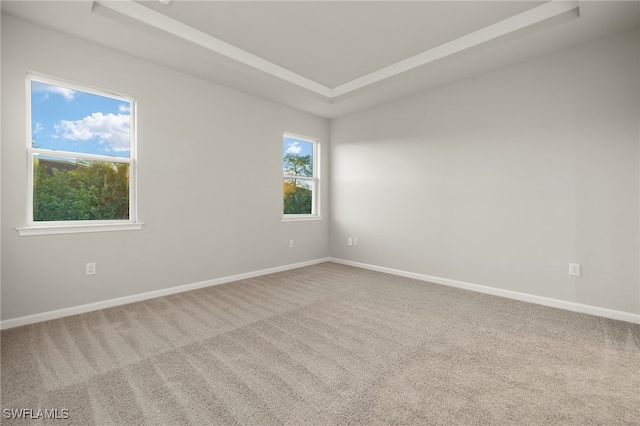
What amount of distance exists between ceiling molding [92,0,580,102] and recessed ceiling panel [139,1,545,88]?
75 millimetres

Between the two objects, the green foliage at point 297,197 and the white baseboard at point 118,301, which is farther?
the green foliage at point 297,197

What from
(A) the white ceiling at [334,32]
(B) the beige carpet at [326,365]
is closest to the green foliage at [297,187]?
(A) the white ceiling at [334,32]

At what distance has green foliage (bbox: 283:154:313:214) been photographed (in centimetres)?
482

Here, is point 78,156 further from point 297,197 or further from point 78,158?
point 297,197

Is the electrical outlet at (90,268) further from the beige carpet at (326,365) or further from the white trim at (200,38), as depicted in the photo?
the white trim at (200,38)

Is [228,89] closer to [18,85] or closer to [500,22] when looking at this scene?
[18,85]

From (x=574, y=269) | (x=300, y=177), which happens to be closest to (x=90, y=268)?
(x=300, y=177)

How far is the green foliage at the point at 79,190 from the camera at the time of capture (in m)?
2.63

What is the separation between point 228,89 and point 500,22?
316 centimetres

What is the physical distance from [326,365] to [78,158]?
3.00 m

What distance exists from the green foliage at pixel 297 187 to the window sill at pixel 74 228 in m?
2.27

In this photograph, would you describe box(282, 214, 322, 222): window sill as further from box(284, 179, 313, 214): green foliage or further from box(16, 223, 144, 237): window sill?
box(16, 223, 144, 237): window sill

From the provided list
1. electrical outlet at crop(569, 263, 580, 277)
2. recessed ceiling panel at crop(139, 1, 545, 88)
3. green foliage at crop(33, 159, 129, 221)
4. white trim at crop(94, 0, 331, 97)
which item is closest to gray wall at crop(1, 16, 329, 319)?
green foliage at crop(33, 159, 129, 221)

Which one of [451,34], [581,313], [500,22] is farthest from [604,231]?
[451,34]
